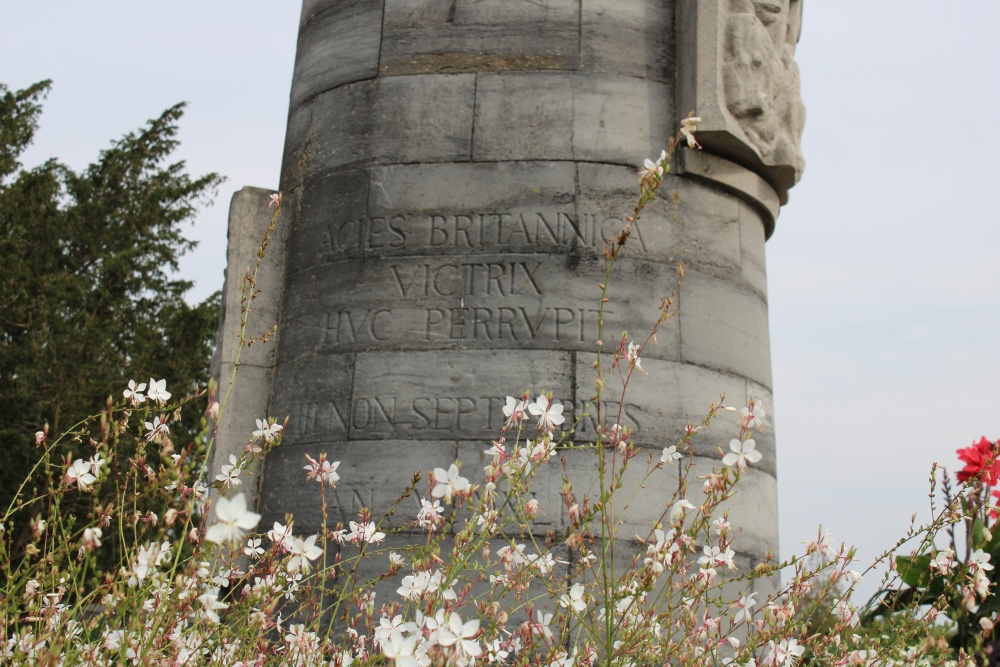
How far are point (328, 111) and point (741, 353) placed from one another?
7.95 ft

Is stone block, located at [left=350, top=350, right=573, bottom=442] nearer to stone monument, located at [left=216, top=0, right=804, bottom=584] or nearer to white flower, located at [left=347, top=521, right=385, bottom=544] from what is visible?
stone monument, located at [left=216, top=0, right=804, bottom=584]

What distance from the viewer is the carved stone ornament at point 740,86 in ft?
16.5

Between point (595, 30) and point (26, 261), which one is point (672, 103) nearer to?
point (595, 30)

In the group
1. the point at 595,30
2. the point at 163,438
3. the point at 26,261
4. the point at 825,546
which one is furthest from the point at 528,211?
the point at 26,261

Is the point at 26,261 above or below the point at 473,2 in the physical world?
above

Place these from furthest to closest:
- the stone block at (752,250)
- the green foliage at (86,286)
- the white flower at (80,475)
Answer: the green foliage at (86,286)
the stone block at (752,250)
the white flower at (80,475)

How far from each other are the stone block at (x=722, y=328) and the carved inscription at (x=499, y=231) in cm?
36

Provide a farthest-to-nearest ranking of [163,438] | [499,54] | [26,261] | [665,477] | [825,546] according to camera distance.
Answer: [26,261]
[499,54]
[665,477]
[825,546]
[163,438]

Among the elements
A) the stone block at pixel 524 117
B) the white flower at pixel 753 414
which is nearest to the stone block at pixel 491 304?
the stone block at pixel 524 117

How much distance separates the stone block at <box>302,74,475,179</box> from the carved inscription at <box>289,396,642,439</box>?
3.88ft

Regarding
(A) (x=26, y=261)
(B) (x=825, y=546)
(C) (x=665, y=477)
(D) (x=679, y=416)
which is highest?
(A) (x=26, y=261)

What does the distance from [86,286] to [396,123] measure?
521 inches

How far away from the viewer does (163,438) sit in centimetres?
202

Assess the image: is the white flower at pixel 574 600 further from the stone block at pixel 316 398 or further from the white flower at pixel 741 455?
the stone block at pixel 316 398
